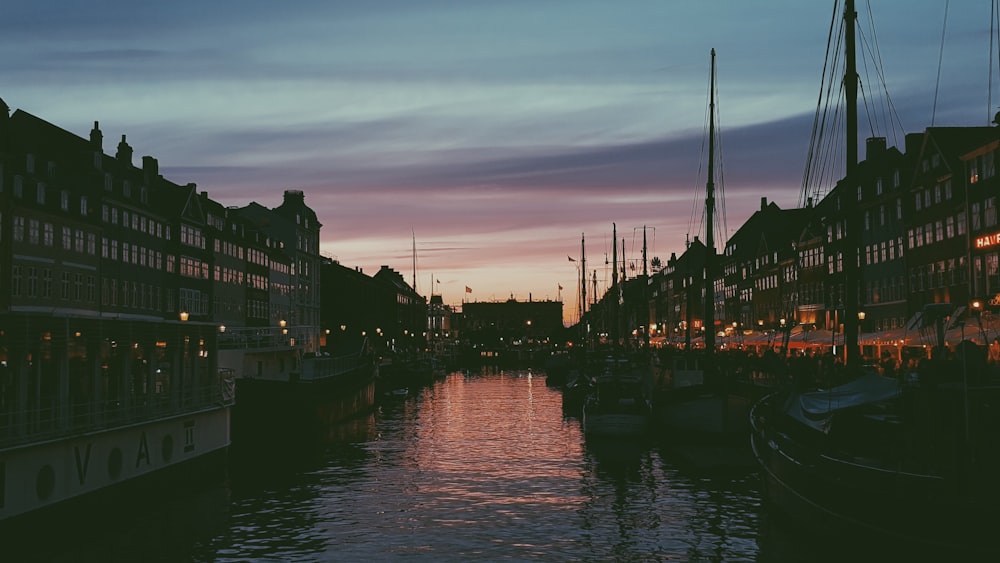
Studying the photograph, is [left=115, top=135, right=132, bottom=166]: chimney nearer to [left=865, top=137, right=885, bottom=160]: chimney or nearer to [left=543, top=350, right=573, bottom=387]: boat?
[left=865, top=137, right=885, bottom=160]: chimney

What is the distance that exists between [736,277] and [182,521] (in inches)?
5421

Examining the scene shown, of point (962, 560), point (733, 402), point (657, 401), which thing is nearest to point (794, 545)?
point (962, 560)

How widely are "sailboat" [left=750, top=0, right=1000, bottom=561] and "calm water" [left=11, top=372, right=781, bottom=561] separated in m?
2.73

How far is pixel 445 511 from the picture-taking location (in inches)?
1473

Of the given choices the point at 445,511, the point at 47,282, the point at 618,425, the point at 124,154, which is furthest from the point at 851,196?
the point at 124,154

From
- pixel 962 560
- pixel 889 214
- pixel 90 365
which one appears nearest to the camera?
pixel 962 560

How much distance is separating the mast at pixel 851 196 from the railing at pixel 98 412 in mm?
26940

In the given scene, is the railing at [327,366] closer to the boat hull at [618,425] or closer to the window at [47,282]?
the window at [47,282]

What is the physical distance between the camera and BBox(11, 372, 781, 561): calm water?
30.5m

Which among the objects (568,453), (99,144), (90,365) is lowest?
(568,453)

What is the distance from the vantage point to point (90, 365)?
37.2 meters

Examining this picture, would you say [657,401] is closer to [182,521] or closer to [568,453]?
[568,453]

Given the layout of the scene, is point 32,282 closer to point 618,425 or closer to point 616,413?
point 616,413

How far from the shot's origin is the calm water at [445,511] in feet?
100.0
